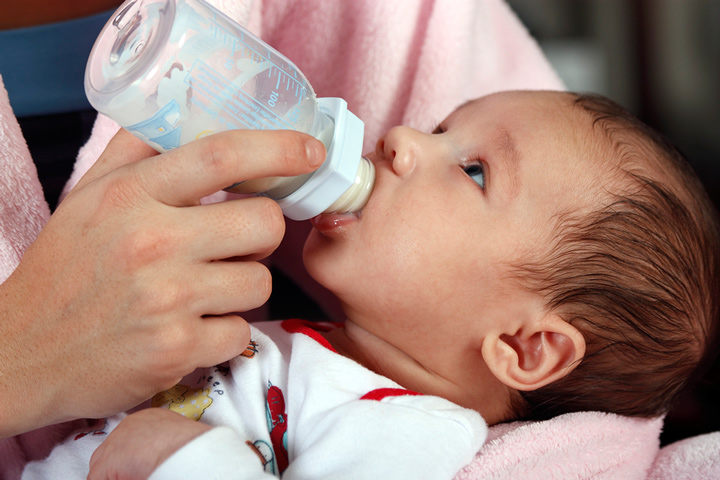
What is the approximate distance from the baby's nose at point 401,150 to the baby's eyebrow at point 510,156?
0.38 feet

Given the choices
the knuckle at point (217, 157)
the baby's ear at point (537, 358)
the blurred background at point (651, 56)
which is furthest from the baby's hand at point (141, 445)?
the blurred background at point (651, 56)

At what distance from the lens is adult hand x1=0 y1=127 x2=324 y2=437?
604mm

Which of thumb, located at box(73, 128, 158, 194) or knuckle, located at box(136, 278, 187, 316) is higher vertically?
thumb, located at box(73, 128, 158, 194)

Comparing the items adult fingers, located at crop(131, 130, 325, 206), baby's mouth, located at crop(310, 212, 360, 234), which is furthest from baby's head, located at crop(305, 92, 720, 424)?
adult fingers, located at crop(131, 130, 325, 206)

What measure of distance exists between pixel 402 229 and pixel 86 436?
0.49m

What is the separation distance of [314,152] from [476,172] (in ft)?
0.97

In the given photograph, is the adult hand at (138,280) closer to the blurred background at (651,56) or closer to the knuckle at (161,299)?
the knuckle at (161,299)

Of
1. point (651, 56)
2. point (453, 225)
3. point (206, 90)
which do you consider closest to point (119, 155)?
point (206, 90)

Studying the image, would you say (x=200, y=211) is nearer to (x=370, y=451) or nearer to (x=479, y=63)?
(x=370, y=451)

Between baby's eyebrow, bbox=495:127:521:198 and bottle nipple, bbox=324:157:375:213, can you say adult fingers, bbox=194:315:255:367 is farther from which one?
baby's eyebrow, bbox=495:127:521:198

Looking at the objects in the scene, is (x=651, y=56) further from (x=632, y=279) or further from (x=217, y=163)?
(x=217, y=163)

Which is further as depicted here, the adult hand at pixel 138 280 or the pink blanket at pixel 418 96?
the pink blanket at pixel 418 96

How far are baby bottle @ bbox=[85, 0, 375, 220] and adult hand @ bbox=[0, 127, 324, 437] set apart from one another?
0.16 feet

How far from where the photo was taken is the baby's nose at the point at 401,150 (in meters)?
0.83
